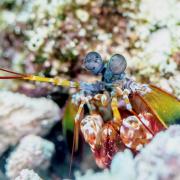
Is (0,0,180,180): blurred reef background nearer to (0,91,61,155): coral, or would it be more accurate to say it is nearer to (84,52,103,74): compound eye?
(0,91,61,155): coral

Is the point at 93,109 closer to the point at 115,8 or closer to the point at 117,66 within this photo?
the point at 117,66

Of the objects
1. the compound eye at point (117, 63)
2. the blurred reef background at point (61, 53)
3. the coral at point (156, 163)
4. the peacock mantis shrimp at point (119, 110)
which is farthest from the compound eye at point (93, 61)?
the coral at point (156, 163)

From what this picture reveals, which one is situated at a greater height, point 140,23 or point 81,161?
point 140,23

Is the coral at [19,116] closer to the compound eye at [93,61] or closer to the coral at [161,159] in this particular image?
the compound eye at [93,61]

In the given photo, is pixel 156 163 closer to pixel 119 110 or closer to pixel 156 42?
pixel 119 110

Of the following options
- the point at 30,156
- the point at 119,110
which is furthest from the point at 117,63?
the point at 30,156

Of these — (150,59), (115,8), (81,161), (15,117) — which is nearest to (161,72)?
(150,59)
